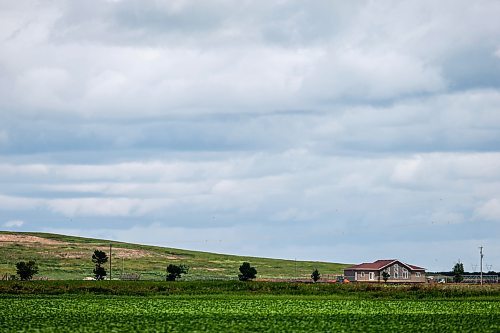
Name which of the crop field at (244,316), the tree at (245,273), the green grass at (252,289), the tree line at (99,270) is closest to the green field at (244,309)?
A: the crop field at (244,316)

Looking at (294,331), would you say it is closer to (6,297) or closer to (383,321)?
(383,321)

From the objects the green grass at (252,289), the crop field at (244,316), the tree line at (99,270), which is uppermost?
the tree line at (99,270)

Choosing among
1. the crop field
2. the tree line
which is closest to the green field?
the crop field

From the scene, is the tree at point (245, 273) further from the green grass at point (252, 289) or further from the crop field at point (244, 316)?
the crop field at point (244, 316)

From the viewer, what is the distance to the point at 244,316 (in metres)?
69.9

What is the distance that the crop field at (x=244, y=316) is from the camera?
5894 cm

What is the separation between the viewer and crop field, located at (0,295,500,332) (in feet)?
193

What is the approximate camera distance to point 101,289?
113062 millimetres

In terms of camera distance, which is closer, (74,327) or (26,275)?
(74,327)

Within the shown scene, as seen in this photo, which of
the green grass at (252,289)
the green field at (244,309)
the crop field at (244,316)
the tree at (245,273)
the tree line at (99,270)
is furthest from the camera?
the tree at (245,273)

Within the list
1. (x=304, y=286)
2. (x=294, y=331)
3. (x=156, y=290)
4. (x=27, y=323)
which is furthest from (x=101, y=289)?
(x=294, y=331)

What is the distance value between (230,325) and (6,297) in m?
45.9

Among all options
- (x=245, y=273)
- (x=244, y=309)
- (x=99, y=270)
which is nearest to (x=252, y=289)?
(x=244, y=309)

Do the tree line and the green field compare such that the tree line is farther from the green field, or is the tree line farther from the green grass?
the green field
